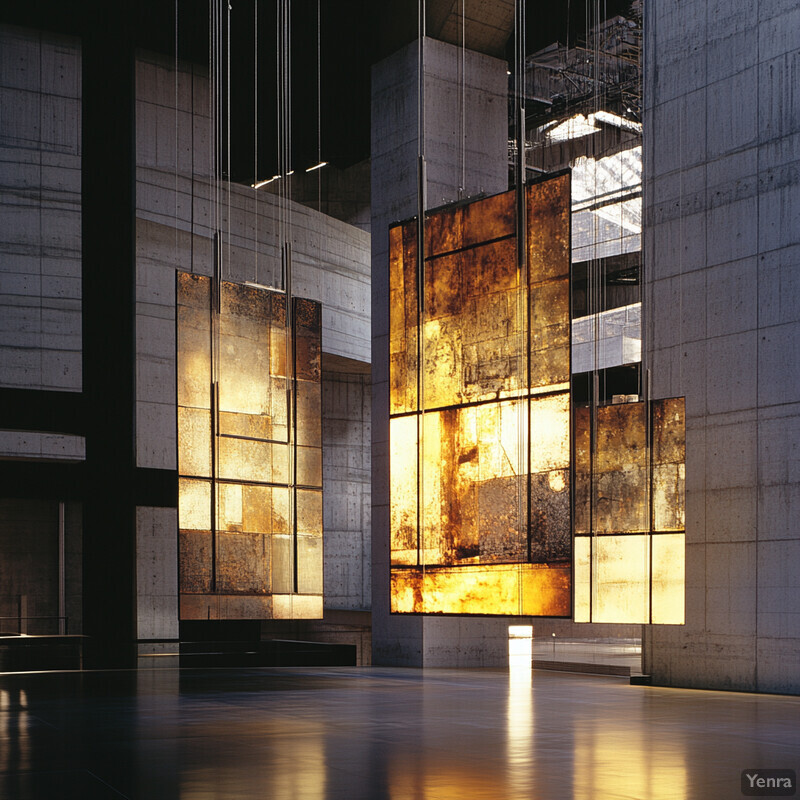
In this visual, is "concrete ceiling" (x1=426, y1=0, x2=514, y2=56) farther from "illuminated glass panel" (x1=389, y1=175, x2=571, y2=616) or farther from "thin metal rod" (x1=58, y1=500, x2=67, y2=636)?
"thin metal rod" (x1=58, y1=500, x2=67, y2=636)

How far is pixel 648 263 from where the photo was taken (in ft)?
65.4

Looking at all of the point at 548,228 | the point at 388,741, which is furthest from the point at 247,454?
the point at 388,741

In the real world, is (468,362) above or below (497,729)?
above

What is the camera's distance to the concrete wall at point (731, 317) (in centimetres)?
1736

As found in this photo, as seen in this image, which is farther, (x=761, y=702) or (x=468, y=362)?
(x=468, y=362)

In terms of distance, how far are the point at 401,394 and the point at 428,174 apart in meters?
7.38

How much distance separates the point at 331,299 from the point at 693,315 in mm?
15494

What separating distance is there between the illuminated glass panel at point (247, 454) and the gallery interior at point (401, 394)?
0.05 metres

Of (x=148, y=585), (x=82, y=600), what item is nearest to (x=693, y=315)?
(x=148, y=585)

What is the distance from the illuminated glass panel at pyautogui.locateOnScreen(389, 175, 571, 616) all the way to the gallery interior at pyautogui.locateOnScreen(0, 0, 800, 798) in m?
0.06

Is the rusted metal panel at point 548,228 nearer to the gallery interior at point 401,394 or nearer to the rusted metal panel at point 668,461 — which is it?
the gallery interior at point 401,394

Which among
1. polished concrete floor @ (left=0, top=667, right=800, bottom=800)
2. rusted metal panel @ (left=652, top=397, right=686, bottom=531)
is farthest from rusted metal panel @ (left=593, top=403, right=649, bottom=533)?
polished concrete floor @ (left=0, top=667, right=800, bottom=800)

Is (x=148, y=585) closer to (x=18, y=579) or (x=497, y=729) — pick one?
(x=18, y=579)

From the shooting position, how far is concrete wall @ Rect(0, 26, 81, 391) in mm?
25891
